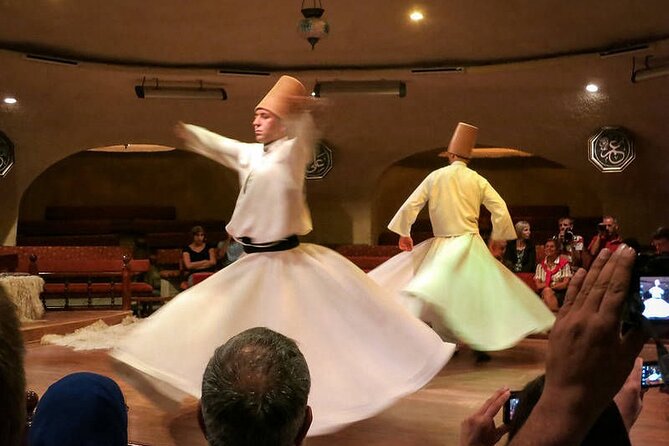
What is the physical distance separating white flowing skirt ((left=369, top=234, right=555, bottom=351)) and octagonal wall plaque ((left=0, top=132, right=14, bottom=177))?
761 cm

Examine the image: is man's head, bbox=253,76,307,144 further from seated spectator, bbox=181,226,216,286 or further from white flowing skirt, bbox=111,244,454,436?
seated spectator, bbox=181,226,216,286

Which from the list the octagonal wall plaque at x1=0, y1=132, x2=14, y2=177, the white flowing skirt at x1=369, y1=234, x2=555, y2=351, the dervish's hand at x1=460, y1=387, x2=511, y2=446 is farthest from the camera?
the octagonal wall plaque at x1=0, y1=132, x2=14, y2=177

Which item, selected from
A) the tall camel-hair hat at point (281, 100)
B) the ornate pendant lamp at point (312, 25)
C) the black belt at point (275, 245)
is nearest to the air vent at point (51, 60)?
the ornate pendant lamp at point (312, 25)

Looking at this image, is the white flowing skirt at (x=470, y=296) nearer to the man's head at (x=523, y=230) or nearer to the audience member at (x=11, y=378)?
the man's head at (x=523, y=230)

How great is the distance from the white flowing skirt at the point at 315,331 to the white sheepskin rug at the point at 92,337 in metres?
2.80

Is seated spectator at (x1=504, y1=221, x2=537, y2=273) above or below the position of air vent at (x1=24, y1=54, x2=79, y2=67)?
below

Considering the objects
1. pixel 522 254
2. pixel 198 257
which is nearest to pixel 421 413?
pixel 522 254

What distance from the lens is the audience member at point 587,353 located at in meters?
0.86

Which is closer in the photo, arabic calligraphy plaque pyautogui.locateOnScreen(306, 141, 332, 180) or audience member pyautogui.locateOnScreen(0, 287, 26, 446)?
audience member pyautogui.locateOnScreen(0, 287, 26, 446)

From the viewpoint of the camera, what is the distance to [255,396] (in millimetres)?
1083

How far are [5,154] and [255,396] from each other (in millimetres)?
10813

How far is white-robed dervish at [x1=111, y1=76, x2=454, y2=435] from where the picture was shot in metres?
3.17

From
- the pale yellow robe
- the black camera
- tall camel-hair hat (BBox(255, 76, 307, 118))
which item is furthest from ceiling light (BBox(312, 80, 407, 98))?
tall camel-hair hat (BBox(255, 76, 307, 118))

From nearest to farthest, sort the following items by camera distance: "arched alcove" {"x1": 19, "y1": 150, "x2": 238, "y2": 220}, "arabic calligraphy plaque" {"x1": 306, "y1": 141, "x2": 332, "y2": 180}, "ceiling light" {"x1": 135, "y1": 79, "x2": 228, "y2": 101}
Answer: "ceiling light" {"x1": 135, "y1": 79, "x2": 228, "y2": 101} → "arabic calligraphy plaque" {"x1": 306, "y1": 141, "x2": 332, "y2": 180} → "arched alcove" {"x1": 19, "y1": 150, "x2": 238, "y2": 220}
